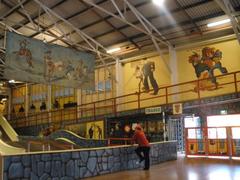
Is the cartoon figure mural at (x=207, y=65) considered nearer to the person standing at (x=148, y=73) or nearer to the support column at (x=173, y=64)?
the support column at (x=173, y=64)

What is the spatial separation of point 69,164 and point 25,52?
601 centimetres

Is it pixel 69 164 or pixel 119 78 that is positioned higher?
pixel 119 78

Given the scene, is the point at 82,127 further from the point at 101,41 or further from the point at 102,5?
the point at 102,5

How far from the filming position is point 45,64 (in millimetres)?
12469

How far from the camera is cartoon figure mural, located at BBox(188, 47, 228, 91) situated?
15.8 metres

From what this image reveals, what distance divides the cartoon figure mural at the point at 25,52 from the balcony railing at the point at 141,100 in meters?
6.54

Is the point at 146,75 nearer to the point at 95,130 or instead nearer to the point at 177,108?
the point at 95,130

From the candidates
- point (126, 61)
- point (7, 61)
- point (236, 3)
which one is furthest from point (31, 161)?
point (126, 61)

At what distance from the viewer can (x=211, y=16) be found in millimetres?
14766

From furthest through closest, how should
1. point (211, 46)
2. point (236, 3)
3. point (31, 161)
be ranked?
point (211, 46) < point (236, 3) < point (31, 161)

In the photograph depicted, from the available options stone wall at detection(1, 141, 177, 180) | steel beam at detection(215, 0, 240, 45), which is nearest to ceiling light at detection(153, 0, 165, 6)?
steel beam at detection(215, 0, 240, 45)

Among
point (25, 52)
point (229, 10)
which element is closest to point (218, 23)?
point (229, 10)

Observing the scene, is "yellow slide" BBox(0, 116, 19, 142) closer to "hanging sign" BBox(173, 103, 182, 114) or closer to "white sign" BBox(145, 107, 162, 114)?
"white sign" BBox(145, 107, 162, 114)

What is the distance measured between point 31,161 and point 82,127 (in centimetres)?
1267
